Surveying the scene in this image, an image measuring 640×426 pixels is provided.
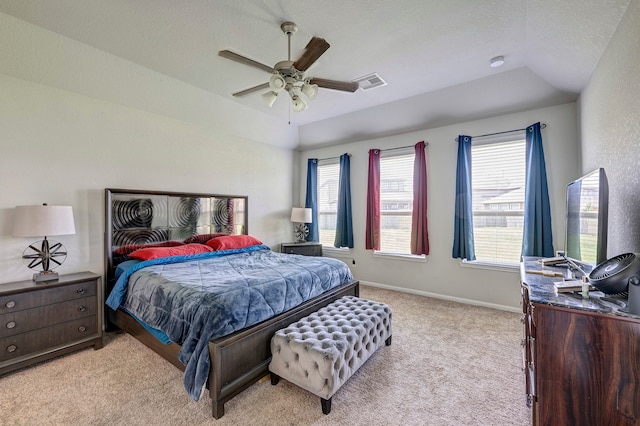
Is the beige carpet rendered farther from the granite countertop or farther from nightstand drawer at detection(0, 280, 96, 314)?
the granite countertop

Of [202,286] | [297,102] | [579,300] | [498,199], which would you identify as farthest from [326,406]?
[498,199]

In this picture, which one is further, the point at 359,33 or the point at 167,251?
the point at 167,251

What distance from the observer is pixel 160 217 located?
382 cm

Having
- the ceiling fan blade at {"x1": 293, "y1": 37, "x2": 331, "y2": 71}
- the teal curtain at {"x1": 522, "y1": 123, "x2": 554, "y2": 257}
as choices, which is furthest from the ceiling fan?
the teal curtain at {"x1": 522, "y1": 123, "x2": 554, "y2": 257}

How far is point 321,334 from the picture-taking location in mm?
2148

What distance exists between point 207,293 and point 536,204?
4046 millimetres

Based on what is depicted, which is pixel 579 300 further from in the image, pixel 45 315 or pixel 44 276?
pixel 44 276

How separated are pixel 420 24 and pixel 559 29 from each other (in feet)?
3.73

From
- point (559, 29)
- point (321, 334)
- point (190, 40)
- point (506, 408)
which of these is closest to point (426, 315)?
point (506, 408)

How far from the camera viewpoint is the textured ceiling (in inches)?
89.5

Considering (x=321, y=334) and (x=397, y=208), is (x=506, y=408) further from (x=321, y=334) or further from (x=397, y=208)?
(x=397, y=208)

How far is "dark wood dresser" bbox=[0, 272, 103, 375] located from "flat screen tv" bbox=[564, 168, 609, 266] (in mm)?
4217

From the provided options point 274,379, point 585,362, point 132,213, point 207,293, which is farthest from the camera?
point 132,213

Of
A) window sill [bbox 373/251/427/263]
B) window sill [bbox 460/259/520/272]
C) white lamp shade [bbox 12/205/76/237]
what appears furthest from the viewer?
→ window sill [bbox 373/251/427/263]
